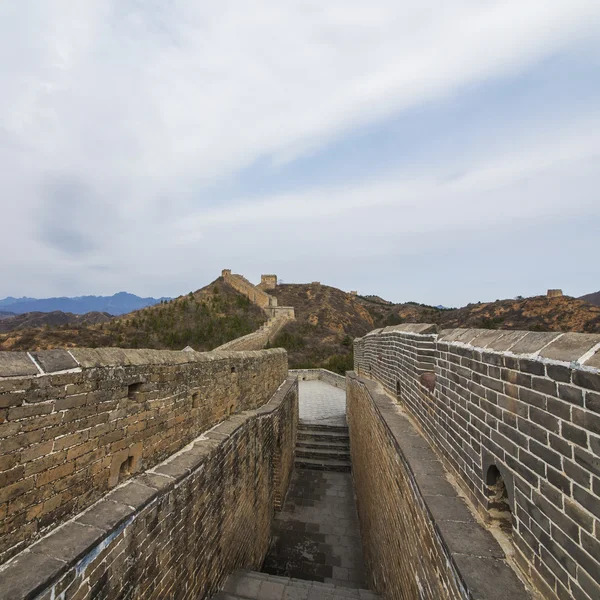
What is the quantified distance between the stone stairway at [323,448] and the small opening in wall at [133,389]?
8440mm

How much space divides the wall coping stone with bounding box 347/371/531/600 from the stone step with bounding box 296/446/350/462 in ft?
23.1

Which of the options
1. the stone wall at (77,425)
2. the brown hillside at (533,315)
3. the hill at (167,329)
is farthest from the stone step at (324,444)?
the brown hillside at (533,315)

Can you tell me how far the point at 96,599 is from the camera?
226cm

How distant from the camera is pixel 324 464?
33.5 feet

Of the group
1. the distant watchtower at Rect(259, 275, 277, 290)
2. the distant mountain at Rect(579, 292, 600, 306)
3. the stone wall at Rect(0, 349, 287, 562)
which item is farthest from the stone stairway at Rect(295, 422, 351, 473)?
the distant mountain at Rect(579, 292, 600, 306)

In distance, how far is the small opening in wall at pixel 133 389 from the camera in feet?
10.3

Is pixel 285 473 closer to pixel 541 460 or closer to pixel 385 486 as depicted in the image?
pixel 385 486

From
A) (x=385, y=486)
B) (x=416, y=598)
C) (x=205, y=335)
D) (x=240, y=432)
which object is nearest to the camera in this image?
(x=416, y=598)

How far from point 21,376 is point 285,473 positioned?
7888 mm

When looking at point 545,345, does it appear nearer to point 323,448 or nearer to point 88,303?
point 323,448

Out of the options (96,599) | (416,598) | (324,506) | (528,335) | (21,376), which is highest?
(528,335)

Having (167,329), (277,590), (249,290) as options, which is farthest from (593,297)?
(277,590)

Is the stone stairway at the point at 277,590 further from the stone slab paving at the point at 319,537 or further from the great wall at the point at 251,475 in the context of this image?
the stone slab paving at the point at 319,537

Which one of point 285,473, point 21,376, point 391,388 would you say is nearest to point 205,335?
point 285,473
